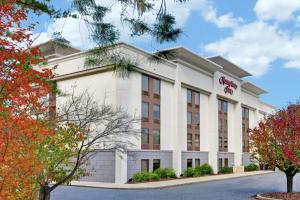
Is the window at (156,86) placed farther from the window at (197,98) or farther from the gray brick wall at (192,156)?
the window at (197,98)

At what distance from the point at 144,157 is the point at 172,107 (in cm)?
780

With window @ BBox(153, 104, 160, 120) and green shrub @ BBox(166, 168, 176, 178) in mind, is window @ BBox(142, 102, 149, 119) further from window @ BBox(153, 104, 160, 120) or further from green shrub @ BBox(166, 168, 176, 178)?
green shrub @ BBox(166, 168, 176, 178)

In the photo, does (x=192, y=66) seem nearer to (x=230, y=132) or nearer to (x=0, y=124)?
(x=230, y=132)

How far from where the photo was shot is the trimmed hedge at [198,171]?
158 ft

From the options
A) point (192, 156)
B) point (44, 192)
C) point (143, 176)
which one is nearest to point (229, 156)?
point (192, 156)

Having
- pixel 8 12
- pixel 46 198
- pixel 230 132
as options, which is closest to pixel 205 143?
pixel 230 132

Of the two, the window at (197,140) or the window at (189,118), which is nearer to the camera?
the window at (189,118)

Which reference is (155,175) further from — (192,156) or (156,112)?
(192,156)

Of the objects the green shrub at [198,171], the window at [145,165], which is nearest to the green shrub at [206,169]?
the green shrub at [198,171]

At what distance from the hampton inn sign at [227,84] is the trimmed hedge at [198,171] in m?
11.8

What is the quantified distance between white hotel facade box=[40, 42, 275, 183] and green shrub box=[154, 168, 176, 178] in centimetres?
96

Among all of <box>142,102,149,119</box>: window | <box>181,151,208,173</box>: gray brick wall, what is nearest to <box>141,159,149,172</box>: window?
<box>142,102,149,119</box>: window

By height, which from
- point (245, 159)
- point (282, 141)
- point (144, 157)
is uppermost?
point (282, 141)

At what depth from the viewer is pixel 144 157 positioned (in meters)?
43.5
